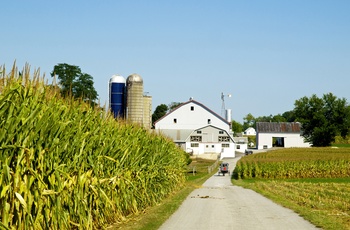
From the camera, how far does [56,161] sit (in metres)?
9.16

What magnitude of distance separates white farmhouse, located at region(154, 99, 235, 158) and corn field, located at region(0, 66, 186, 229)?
7772 centimetres

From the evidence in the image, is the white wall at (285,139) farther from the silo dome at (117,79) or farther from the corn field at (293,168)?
the silo dome at (117,79)

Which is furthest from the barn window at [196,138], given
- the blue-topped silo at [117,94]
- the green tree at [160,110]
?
the green tree at [160,110]

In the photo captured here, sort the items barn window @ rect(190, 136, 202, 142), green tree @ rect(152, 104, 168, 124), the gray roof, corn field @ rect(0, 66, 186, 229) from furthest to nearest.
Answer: green tree @ rect(152, 104, 168, 124) → the gray roof → barn window @ rect(190, 136, 202, 142) → corn field @ rect(0, 66, 186, 229)

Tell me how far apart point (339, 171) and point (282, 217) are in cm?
4250

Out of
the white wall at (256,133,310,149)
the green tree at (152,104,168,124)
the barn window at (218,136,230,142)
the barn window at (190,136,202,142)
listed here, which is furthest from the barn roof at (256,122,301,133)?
the barn window at (190,136,202,142)

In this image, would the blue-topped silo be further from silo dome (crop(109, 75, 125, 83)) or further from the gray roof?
the gray roof

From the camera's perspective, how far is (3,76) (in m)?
8.10

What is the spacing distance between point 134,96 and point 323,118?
89.3 meters

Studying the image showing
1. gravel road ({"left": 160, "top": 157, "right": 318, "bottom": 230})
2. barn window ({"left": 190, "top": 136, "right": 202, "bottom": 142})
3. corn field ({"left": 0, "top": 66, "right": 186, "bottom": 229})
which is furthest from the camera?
barn window ({"left": 190, "top": 136, "right": 202, "bottom": 142})

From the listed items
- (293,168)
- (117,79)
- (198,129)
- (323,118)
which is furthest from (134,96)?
(323,118)

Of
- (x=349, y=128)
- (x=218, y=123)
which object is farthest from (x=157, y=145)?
(x=349, y=128)

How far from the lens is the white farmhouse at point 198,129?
92312 millimetres

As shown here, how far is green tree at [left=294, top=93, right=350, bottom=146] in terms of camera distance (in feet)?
401
